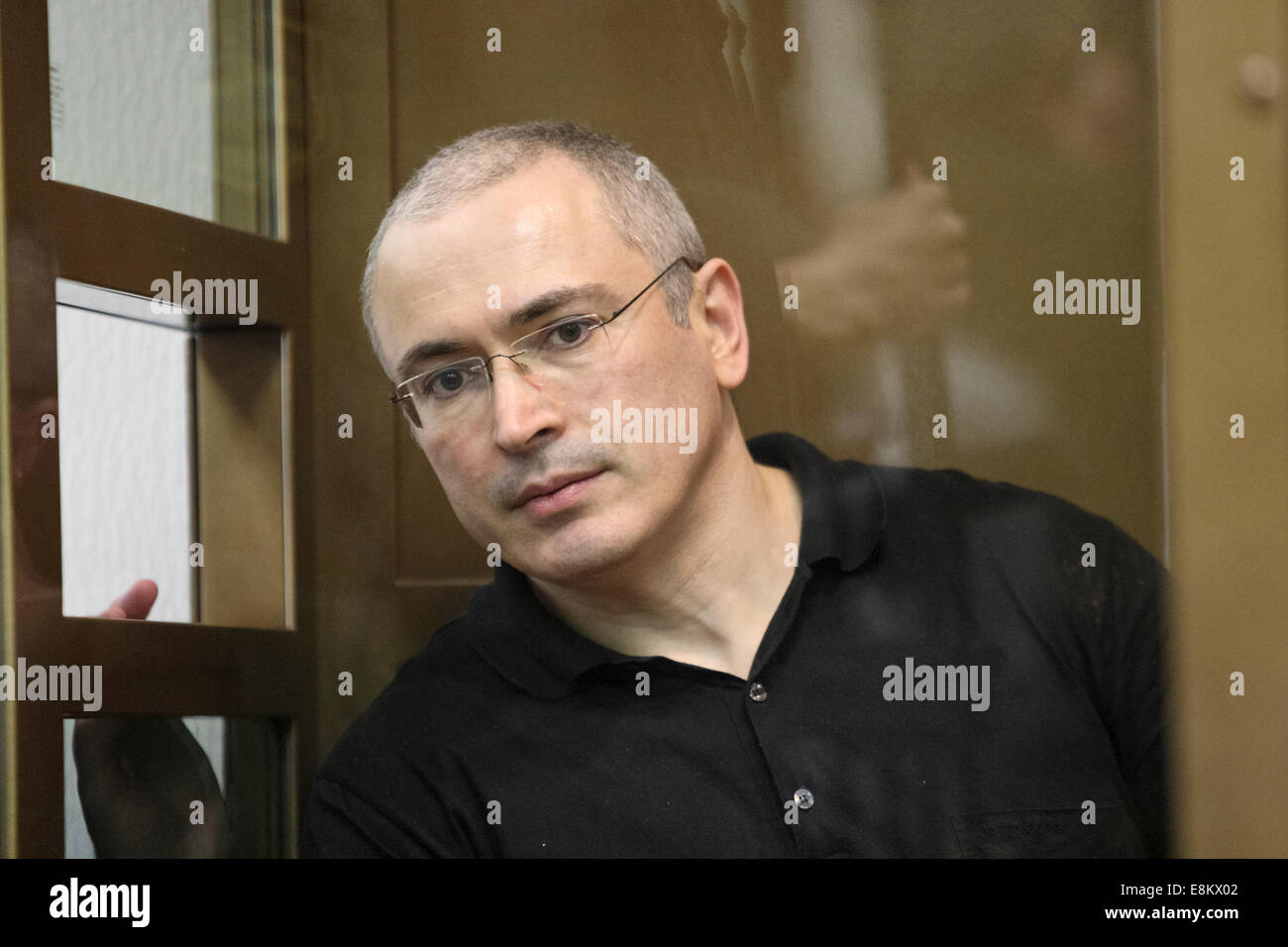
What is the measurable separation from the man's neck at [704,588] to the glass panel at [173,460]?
0.91 ft

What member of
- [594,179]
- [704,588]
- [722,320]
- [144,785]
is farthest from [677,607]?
[144,785]

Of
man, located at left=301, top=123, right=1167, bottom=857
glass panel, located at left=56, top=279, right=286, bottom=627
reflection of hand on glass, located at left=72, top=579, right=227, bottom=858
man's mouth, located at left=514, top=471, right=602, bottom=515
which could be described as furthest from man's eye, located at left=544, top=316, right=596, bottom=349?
reflection of hand on glass, located at left=72, top=579, right=227, bottom=858

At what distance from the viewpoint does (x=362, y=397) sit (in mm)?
1070

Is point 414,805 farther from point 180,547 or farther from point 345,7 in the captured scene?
point 345,7

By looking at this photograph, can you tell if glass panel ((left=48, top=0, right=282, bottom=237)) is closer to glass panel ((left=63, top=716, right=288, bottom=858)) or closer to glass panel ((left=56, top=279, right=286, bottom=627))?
glass panel ((left=56, top=279, right=286, bottom=627))

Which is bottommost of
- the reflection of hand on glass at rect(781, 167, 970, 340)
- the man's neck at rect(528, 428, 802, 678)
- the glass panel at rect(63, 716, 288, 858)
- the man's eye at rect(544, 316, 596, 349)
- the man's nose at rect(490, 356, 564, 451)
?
the glass panel at rect(63, 716, 288, 858)

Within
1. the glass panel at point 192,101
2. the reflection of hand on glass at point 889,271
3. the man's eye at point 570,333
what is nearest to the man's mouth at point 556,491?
the man's eye at point 570,333

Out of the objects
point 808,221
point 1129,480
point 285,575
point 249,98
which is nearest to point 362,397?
point 285,575

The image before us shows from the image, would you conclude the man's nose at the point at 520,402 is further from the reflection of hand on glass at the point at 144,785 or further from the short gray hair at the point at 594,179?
the reflection of hand on glass at the point at 144,785

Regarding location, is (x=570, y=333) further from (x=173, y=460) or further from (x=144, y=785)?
(x=144, y=785)

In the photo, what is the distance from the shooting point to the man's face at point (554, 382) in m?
0.98

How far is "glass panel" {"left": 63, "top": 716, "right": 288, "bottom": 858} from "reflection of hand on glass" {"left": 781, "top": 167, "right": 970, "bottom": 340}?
589mm

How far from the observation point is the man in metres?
0.98

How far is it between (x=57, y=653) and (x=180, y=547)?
13 cm
